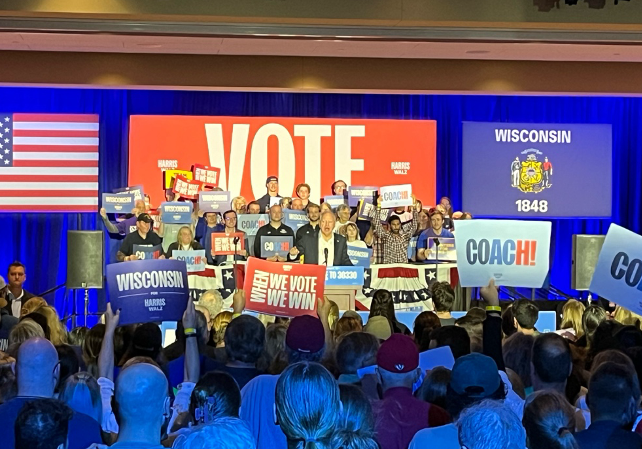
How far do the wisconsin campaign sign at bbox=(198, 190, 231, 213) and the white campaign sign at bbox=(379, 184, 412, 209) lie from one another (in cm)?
187

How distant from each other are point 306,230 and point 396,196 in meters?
1.38

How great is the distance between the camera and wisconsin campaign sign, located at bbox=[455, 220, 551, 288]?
532 cm

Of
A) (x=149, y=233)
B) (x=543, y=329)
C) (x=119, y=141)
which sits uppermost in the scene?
(x=119, y=141)

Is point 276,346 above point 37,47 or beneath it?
beneath

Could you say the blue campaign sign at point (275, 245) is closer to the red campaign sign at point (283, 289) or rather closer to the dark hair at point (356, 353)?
the red campaign sign at point (283, 289)

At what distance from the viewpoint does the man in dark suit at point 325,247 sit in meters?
10.9

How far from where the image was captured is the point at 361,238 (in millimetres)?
11859

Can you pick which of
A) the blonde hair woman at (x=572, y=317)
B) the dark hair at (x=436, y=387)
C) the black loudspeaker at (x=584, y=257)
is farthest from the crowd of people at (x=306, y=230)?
the dark hair at (x=436, y=387)

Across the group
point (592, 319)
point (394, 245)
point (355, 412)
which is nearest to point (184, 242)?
point (394, 245)

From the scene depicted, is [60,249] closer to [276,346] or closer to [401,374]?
[276,346]

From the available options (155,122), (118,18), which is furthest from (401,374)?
(155,122)

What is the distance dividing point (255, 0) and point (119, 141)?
609 centimetres

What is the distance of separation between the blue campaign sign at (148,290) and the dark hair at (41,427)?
157cm

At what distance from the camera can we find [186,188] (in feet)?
39.6
